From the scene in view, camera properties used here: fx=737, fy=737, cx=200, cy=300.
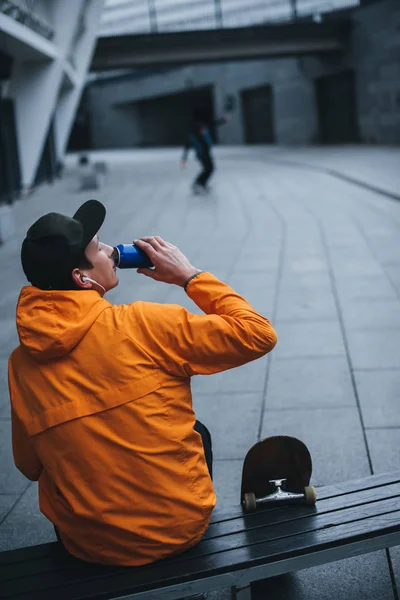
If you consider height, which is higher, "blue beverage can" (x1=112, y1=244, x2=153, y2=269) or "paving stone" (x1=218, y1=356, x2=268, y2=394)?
"blue beverage can" (x1=112, y1=244, x2=153, y2=269)

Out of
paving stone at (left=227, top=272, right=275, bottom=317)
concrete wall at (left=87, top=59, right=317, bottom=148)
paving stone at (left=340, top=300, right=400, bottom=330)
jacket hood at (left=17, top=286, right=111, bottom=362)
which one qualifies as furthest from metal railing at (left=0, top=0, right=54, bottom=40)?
concrete wall at (left=87, top=59, right=317, bottom=148)

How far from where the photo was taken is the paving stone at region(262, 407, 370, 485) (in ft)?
12.4

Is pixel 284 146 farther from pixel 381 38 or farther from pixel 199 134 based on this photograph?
pixel 199 134

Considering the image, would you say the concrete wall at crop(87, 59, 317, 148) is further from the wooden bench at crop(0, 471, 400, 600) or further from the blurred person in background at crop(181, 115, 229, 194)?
the wooden bench at crop(0, 471, 400, 600)

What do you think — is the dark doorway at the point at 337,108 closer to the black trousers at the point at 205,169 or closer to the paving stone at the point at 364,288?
the black trousers at the point at 205,169

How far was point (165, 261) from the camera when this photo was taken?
242 cm

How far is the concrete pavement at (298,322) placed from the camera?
12.2 feet

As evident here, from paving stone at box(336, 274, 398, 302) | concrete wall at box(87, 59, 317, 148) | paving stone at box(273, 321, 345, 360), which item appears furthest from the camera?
concrete wall at box(87, 59, 317, 148)

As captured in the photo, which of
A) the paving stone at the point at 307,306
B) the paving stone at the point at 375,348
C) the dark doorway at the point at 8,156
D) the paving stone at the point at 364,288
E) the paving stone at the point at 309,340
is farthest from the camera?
the dark doorway at the point at 8,156

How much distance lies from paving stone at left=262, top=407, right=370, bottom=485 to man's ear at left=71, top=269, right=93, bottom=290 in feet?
6.41

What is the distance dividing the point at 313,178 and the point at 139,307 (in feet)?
55.8

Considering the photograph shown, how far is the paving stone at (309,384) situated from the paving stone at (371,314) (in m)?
0.89

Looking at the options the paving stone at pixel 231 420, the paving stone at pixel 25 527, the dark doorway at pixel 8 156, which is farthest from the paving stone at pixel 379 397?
the dark doorway at pixel 8 156

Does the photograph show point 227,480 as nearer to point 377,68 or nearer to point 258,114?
point 377,68
